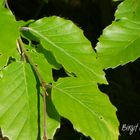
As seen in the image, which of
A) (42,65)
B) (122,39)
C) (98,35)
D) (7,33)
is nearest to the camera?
(7,33)

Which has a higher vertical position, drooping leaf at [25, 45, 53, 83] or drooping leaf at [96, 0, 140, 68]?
drooping leaf at [25, 45, 53, 83]

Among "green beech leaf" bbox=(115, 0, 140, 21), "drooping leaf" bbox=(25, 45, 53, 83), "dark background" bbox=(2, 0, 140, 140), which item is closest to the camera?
"drooping leaf" bbox=(25, 45, 53, 83)

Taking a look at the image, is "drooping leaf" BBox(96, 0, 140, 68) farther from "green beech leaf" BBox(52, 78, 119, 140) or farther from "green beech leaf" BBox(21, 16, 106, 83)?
"green beech leaf" BBox(52, 78, 119, 140)

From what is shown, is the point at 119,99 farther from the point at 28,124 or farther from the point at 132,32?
the point at 28,124

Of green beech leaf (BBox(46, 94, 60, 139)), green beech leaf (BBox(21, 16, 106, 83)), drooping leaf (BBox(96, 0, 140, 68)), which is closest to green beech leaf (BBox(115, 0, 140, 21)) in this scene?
drooping leaf (BBox(96, 0, 140, 68))

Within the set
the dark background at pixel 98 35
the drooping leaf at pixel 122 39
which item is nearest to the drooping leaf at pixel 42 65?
the drooping leaf at pixel 122 39

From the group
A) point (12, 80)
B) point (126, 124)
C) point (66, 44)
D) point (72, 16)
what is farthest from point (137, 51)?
point (72, 16)

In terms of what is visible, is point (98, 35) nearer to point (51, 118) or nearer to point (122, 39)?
point (122, 39)

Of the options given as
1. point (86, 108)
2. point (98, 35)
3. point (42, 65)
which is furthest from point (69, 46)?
point (98, 35)
